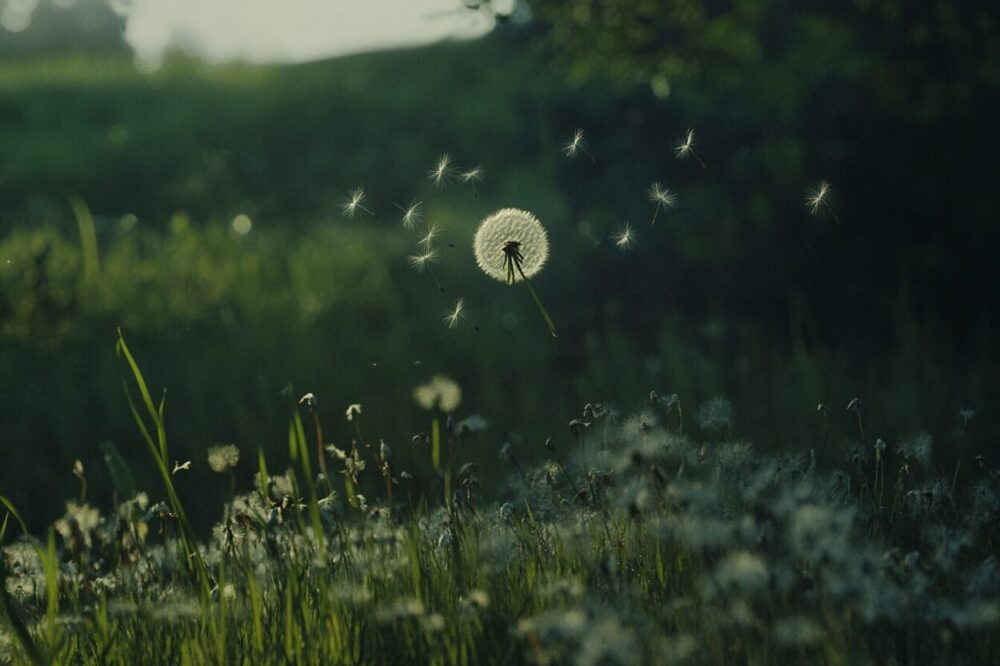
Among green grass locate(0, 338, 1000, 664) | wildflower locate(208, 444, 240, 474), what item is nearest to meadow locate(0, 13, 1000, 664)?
green grass locate(0, 338, 1000, 664)

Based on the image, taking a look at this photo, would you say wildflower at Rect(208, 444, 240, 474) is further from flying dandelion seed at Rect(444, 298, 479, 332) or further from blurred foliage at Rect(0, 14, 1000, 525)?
blurred foliage at Rect(0, 14, 1000, 525)

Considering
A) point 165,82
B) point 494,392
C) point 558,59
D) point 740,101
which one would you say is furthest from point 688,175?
point 165,82

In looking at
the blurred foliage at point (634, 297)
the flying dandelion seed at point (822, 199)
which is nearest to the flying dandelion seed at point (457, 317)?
the blurred foliage at point (634, 297)

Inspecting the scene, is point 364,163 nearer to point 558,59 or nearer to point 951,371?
point 558,59

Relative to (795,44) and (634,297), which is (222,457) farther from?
(795,44)

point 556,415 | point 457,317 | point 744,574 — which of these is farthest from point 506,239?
point 556,415

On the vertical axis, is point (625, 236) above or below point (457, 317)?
above

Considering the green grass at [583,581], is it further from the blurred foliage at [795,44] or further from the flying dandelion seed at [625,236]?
the blurred foliage at [795,44]
